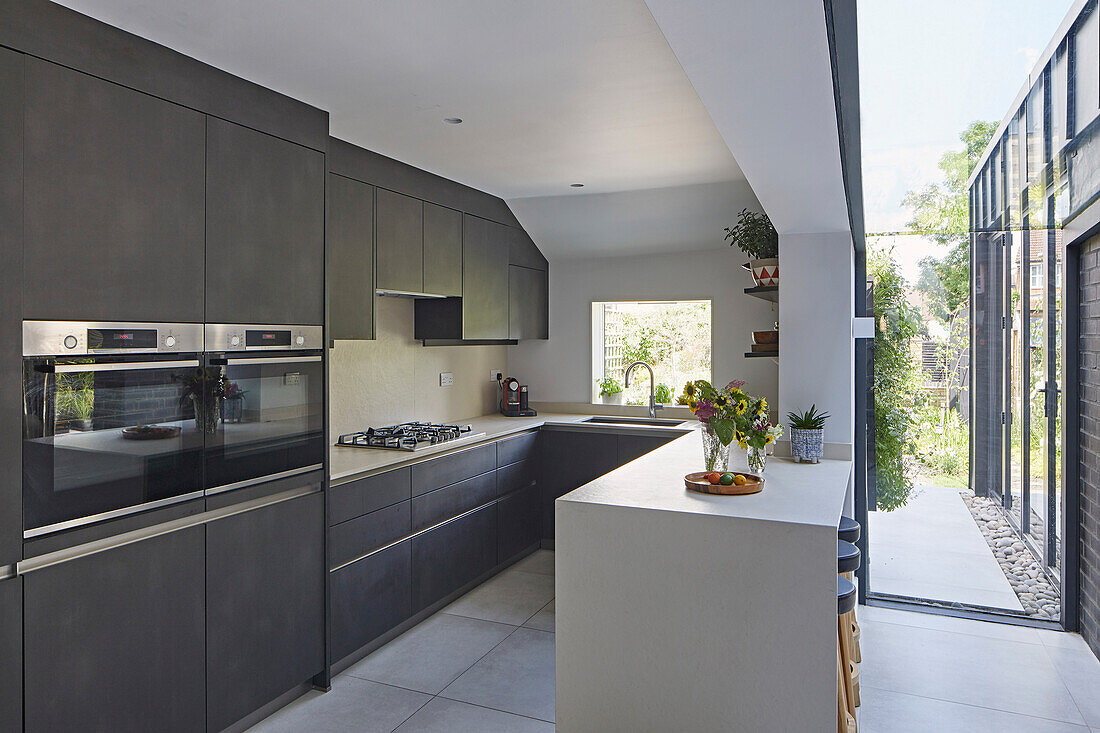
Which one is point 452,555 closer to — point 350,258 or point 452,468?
point 452,468

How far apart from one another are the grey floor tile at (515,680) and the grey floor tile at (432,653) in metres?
0.06

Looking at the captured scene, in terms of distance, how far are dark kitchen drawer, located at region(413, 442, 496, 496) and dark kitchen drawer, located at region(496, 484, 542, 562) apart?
1.16ft

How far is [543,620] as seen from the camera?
370 centimetres

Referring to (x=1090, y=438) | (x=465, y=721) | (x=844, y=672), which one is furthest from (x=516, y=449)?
(x=1090, y=438)

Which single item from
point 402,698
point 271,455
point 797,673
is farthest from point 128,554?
point 797,673

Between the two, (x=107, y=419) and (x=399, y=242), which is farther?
(x=399, y=242)

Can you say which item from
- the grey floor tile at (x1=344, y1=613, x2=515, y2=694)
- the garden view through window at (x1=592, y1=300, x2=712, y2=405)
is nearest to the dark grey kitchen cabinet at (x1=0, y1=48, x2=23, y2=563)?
the grey floor tile at (x1=344, y1=613, x2=515, y2=694)

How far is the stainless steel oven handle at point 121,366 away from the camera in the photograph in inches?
78.1

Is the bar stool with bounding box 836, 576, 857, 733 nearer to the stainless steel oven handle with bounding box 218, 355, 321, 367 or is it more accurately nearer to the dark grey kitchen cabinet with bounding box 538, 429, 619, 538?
the stainless steel oven handle with bounding box 218, 355, 321, 367

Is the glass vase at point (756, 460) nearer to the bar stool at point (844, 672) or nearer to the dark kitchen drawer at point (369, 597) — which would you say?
the bar stool at point (844, 672)

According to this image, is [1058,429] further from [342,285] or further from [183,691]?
[183,691]

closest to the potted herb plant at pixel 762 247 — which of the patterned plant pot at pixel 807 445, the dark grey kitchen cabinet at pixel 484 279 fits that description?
the patterned plant pot at pixel 807 445

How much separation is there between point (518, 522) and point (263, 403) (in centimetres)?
233

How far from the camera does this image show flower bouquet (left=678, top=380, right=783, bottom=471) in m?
→ 2.57
